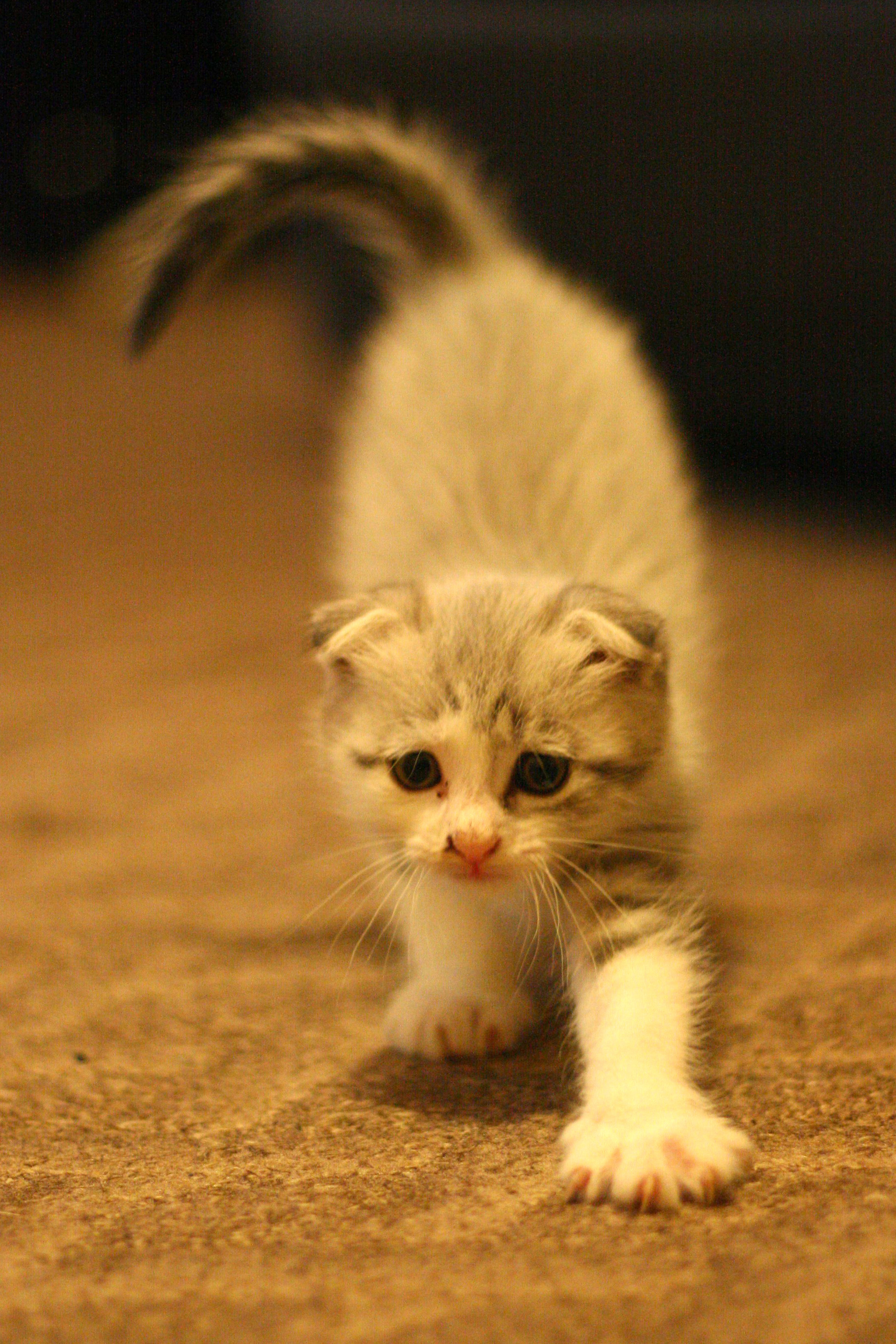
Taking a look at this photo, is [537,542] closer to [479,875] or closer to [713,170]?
[479,875]

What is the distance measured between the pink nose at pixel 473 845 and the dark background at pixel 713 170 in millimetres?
2602

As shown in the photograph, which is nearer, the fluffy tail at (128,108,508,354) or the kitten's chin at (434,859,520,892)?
the kitten's chin at (434,859,520,892)

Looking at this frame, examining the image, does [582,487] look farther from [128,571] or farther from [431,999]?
[128,571]

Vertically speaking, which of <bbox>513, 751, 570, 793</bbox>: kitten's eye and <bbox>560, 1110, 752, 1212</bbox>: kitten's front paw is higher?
<bbox>513, 751, 570, 793</bbox>: kitten's eye

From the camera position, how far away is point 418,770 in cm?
161

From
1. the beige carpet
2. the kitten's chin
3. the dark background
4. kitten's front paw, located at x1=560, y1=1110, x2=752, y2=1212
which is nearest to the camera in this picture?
the beige carpet

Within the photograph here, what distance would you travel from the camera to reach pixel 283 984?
1.94 m

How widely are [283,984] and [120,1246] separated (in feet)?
2.20

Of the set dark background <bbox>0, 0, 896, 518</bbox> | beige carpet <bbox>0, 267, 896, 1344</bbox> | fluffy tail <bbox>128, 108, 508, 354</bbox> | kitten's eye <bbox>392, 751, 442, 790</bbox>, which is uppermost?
dark background <bbox>0, 0, 896, 518</bbox>

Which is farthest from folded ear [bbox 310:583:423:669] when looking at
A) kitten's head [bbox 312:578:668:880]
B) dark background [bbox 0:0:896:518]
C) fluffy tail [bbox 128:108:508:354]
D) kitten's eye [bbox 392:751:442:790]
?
dark background [bbox 0:0:896:518]

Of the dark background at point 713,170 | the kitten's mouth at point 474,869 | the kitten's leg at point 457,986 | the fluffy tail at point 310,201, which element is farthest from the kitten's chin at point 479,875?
the dark background at point 713,170

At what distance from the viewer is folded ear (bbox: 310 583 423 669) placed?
1.68 meters

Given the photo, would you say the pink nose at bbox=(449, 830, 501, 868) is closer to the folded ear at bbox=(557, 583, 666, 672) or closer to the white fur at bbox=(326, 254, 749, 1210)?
the white fur at bbox=(326, 254, 749, 1210)

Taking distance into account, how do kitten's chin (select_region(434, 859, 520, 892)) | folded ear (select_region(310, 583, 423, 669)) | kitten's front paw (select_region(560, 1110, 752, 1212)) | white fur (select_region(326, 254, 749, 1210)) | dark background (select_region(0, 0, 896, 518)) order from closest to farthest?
kitten's front paw (select_region(560, 1110, 752, 1212)), white fur (select_region(326, 254, 749, 1210)), kitten's chin (select_region(434, 859, 520, 892)), folded ear (select_region(310, 583, 423, 669)), dark background (select_region(0, 0, 896, 518))
